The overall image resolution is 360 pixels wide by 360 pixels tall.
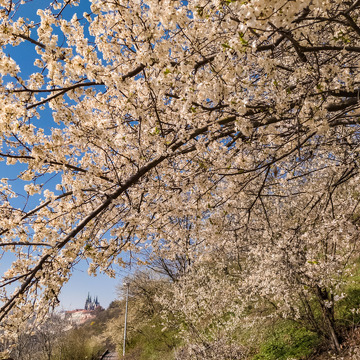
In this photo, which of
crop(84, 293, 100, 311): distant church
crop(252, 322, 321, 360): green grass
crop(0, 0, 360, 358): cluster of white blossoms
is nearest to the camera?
crop(0, 0, 360, 358): cluster of white blossoms

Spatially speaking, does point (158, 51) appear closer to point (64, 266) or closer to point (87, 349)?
point (64, 266)

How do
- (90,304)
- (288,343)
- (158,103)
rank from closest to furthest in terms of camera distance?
1. (158,103)
2. (288,343)
3. (90,304)

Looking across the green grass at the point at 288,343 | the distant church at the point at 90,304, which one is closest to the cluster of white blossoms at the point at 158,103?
the green grass at the point at 288,343

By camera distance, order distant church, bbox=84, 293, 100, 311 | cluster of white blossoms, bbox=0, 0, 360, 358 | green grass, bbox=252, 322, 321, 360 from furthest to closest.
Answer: distant church, bbox=84, 293, 100, 311 < green grass, bbox=252, 322, 321, 360 < cluster of white blossoms, bbox=0, 0, 360, 358

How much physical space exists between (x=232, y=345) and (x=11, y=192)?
756cm

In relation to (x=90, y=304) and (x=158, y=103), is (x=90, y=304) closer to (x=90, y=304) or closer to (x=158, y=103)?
(x=90, y=304)

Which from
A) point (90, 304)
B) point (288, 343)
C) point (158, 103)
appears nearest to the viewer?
point (158, 103)

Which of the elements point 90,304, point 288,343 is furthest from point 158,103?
point 90,304

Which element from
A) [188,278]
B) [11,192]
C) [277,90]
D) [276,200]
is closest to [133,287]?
[188,278]

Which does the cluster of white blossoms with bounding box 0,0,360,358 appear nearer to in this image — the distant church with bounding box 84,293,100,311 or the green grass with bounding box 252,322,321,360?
the green grass with bounding box 252,322,321,360

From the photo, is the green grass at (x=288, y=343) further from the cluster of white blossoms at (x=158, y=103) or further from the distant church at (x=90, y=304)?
the distant church at (x=90, y=304)

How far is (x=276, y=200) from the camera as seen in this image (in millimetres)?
7863

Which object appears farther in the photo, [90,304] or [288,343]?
[90,304]

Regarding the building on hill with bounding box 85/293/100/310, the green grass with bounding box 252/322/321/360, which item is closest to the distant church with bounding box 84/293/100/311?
the building on hill with bounding box 85/293/100/310
